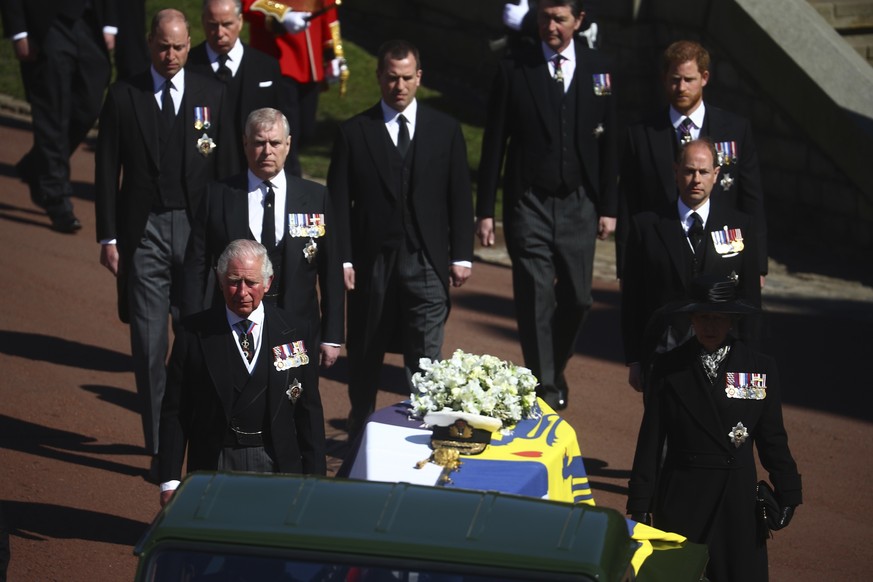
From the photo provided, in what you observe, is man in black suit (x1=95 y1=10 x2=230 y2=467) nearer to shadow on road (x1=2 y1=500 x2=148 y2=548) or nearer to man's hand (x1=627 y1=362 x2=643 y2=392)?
shadow on road (x1=2 y1=500 x2=148 y2=548)

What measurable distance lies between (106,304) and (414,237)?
11.5ft

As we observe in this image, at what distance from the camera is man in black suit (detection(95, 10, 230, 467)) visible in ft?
28.0

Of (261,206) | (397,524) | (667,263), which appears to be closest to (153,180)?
(261,206)

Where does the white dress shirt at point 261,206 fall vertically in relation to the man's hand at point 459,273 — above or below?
above

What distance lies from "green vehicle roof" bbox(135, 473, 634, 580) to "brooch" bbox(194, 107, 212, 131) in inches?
181

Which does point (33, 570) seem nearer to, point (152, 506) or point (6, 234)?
point (152, 506)

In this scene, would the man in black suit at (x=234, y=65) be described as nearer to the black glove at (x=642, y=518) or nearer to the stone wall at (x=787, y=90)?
the black glove at (x=642, y=518)

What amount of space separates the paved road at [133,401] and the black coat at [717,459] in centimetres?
123

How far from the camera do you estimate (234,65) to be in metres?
9.20

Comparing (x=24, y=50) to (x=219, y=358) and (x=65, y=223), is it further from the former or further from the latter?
(x=219, y=358)

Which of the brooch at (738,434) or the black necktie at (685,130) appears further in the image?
the black necktie at (685,130)

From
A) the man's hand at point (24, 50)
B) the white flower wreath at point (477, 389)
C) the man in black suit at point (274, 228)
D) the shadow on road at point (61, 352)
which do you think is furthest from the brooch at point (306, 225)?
the man's hand at point (24, 50)

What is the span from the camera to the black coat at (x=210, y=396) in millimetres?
6406

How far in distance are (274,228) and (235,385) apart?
1396mm
